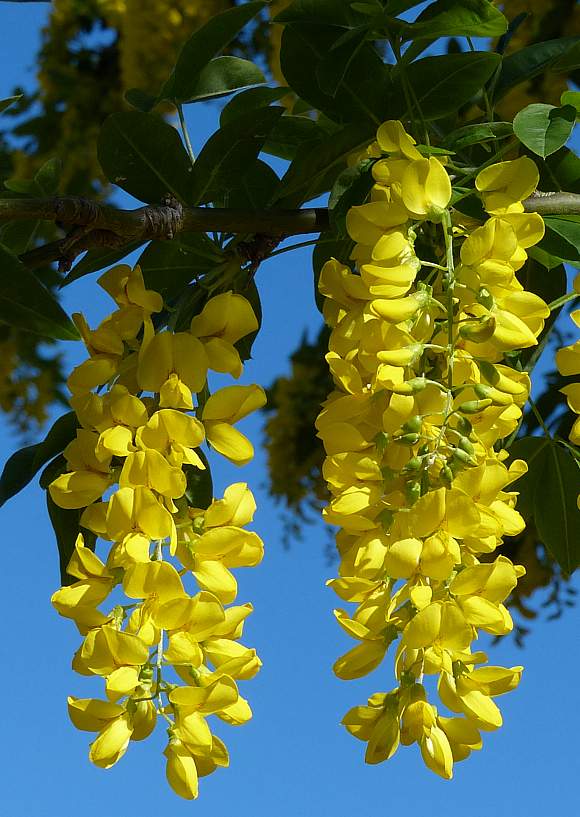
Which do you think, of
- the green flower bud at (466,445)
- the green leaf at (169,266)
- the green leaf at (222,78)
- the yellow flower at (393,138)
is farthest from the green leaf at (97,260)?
the green flower bud at (466,445)

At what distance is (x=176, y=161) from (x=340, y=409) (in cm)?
22

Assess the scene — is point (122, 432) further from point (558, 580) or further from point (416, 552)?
point (558, 580)

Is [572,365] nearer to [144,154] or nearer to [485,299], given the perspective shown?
[485,299]

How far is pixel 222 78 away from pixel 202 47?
70 millimetres

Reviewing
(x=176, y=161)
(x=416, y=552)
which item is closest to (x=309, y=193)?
(x=176, y=161)

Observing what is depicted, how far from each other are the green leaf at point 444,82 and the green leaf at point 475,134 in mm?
Answer: 33

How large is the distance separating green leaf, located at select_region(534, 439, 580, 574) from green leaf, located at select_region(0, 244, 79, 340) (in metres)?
0.38

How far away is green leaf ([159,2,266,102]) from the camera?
2.38 ft

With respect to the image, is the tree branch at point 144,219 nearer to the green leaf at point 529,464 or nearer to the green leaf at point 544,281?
the green leaf at point 544,281

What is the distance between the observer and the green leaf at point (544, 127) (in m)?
0.62

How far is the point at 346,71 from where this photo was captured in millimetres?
692

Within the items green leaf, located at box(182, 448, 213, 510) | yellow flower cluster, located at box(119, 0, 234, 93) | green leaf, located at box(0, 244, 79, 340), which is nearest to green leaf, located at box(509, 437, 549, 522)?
green leaf, located at box(182, 448, 213, 510)

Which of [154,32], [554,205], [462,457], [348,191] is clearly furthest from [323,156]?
[154,32]

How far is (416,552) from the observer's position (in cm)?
54
